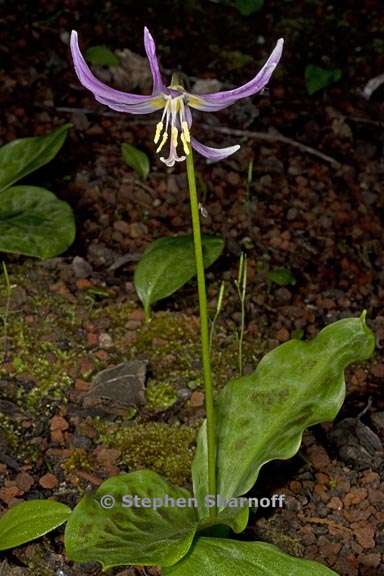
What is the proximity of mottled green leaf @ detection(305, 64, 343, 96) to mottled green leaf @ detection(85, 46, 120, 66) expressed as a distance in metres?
0.87

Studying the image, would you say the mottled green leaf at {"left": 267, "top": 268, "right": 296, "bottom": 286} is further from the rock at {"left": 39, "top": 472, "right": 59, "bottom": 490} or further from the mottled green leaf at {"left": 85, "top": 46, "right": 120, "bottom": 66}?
the mottled green leaf at {"left": 85, "top": 46, "right": 120, "bottom": 66}

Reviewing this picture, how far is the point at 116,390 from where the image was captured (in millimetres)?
3080

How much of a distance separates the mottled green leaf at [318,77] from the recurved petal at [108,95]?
2.45m

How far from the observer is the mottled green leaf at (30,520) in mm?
2498

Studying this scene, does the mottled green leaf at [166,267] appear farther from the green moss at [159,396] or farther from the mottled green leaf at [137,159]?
the mottled green leaf at [137,159]

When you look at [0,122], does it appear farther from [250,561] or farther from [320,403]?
[250,561]

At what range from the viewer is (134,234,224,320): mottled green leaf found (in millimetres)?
3230

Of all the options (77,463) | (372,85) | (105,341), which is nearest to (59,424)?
(77,463)

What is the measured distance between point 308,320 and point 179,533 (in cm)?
123

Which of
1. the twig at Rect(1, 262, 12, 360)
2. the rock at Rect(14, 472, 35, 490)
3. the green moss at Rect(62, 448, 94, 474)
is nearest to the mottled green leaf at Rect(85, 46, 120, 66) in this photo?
the twig at Rect(1, 262, 12, 360)

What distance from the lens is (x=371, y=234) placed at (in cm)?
390

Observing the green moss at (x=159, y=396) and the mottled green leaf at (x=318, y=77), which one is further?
the mottled green leaf at (x=318, y=77)

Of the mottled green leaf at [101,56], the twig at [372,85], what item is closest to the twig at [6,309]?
the mottled green leaf at [101,56]

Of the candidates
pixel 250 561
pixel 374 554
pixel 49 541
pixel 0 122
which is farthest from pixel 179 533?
pixel 0 122
